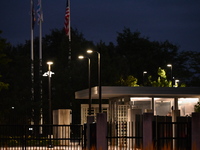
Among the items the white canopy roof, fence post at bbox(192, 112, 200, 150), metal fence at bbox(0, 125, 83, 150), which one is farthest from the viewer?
the white canopy roof

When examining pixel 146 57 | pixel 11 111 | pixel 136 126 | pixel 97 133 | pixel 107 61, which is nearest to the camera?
pixel 97 133

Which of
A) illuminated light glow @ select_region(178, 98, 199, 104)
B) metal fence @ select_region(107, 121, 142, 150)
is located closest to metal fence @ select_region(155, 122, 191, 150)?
metal fence @ select_region(107, 121, 142, 150)

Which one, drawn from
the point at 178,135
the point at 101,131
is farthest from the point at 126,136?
the point at 178,135

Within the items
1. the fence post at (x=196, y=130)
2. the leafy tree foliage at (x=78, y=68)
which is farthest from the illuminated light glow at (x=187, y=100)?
the fence post at (x=196, y=130)

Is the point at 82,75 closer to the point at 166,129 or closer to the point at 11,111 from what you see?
the point at 11,111

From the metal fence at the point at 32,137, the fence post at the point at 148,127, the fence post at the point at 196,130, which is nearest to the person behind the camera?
the fence post at the point at 196,130

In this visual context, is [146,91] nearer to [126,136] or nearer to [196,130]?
[126,136]

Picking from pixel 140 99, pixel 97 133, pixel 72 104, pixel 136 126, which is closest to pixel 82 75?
pixel 72 104

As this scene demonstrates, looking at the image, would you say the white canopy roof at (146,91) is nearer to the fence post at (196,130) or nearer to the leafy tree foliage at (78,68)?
the leafy tree foliage at (78,68)

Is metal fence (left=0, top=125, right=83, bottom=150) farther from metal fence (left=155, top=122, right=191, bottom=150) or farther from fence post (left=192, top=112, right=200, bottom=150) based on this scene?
fence post (left=192, top=112, right=200, bottom=150)

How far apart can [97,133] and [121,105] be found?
67.0ft

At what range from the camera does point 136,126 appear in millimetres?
37438

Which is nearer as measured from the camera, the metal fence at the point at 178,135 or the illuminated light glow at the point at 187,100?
the metal fence at the point at 178,135

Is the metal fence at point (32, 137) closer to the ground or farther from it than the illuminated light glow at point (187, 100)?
closer to the ground
